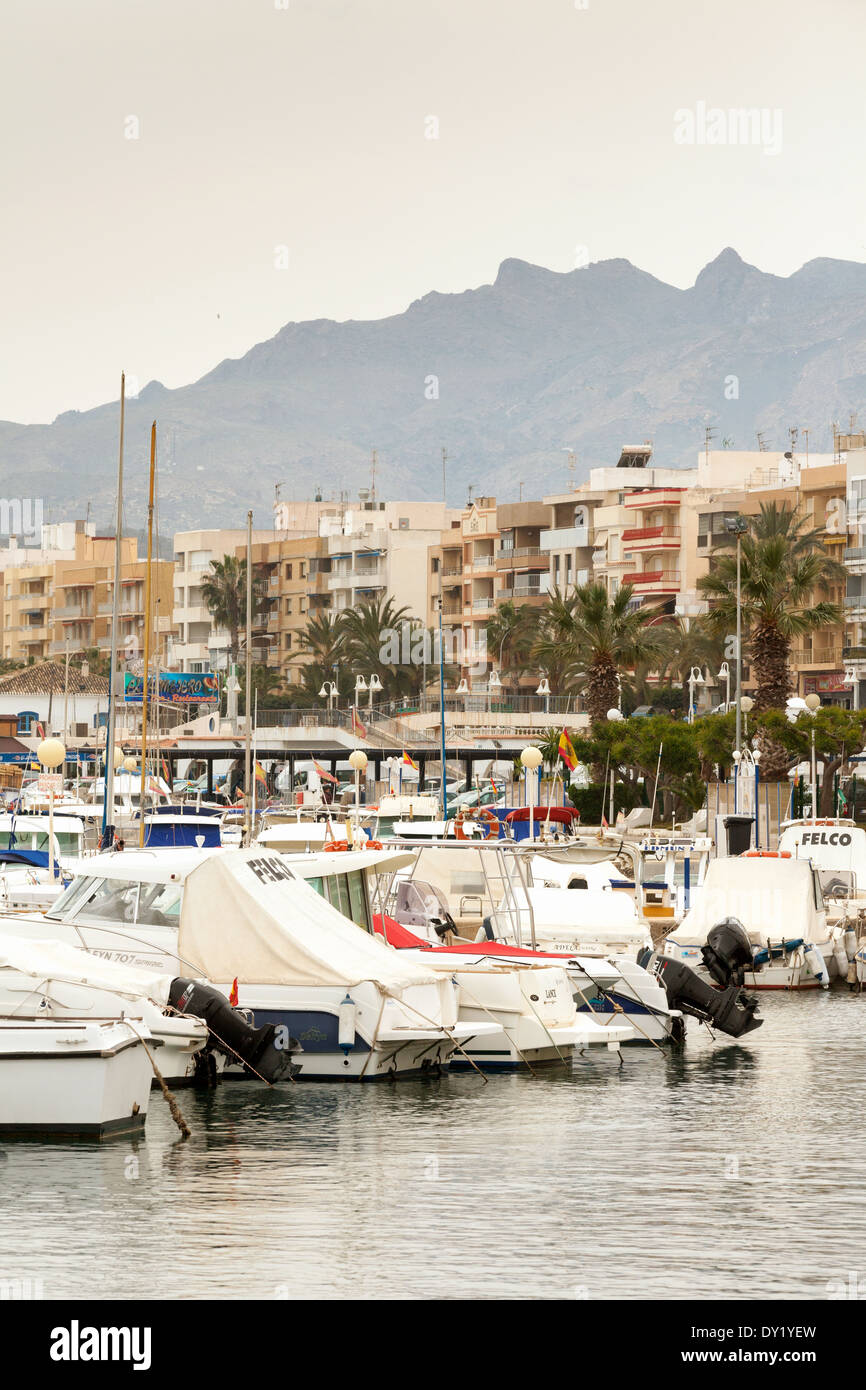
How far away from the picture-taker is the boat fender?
137 ft

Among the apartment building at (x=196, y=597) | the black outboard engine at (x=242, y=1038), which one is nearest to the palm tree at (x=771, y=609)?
the black outboard engine at (x=242, y=1038)

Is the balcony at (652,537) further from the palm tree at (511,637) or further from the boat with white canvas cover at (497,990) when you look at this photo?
the boat with white canvas cover at (497,990)

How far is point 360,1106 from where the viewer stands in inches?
Answer: 966

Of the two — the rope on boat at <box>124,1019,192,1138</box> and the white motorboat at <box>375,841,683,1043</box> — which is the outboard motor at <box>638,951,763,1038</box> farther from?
the rope on boat at <box>124,1019,192,1138</box>

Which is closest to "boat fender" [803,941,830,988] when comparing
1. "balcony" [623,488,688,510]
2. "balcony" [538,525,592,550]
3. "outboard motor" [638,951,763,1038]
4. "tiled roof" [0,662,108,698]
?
"outboard motor" [638,951,763,1038]

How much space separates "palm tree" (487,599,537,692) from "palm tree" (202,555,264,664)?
30.5 metres

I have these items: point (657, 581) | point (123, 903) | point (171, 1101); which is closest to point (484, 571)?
point (657, 581)

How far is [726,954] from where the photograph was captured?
3622 cm

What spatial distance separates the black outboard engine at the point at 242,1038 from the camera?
24406 mm

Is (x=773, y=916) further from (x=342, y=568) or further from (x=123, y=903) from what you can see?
(x=342, y=568)

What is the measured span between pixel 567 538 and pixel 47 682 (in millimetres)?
42409
